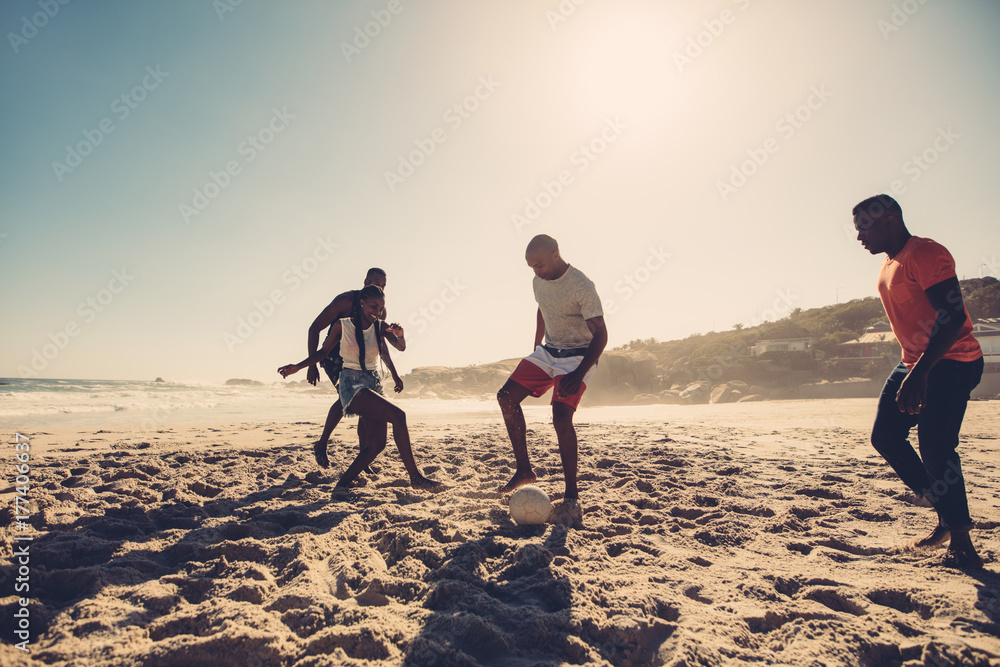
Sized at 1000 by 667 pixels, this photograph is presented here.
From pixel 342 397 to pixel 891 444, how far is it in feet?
13.9

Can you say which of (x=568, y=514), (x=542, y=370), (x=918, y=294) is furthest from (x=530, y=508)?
(x=918, y=294)

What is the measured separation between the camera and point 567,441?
3670mm

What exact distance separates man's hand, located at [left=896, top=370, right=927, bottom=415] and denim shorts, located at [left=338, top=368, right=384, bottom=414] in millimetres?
3872

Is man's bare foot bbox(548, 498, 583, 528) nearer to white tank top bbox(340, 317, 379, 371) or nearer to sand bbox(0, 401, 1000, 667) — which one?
sand bbox(0, 401, 1000, 667)

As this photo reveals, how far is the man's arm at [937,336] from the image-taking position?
243cm

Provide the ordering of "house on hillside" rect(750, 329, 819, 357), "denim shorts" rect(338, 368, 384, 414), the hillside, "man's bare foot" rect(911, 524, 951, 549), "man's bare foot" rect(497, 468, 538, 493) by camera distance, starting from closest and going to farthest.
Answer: "man's bare foot" rect(911, 524, 951, 549) < "man's bare foot" rect(497, 468, 538, 493) < "denim shorts" rect(338, 368, 384, 414) < the hillside < "house on hillside" rect(750, 329, 819, 357)

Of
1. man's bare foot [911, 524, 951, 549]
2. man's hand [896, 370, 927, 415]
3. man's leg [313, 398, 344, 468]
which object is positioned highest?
man's hand [896, 370, 927, 415]

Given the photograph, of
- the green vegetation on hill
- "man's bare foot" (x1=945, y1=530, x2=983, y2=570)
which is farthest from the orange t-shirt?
the green vegetation on hill

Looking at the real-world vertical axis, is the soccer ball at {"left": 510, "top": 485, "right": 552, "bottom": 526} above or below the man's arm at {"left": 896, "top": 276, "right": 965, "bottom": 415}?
below

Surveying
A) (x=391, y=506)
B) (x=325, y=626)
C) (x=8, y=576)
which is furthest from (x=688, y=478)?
(x=8, y=576)

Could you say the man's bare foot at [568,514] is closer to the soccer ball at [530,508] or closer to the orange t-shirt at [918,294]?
the soccer ball at [530,508]

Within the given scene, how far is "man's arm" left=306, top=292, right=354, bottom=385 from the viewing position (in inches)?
198

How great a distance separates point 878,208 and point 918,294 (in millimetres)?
572

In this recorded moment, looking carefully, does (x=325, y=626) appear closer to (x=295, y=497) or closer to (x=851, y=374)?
(x=295, y=497)
